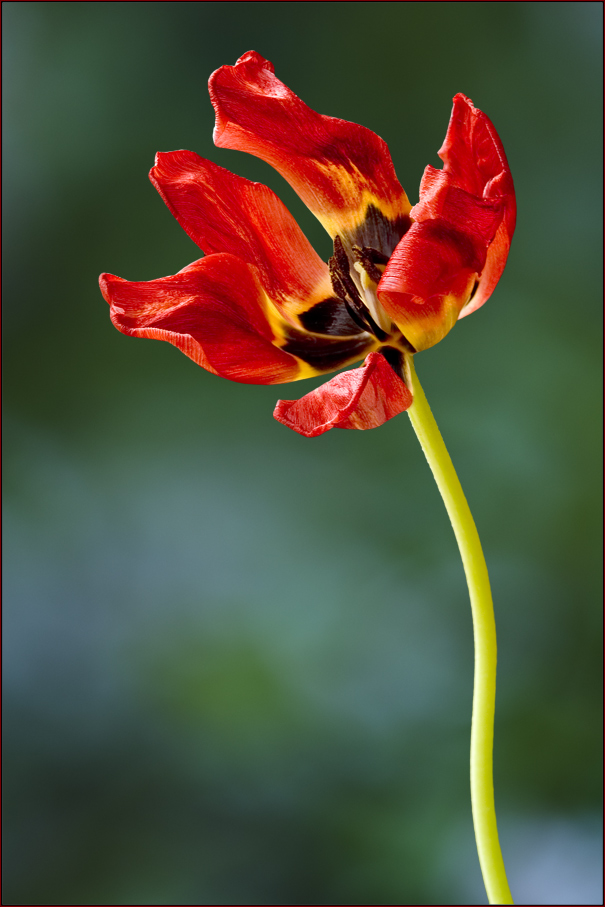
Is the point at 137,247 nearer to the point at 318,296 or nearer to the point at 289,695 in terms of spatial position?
the point at 289,695

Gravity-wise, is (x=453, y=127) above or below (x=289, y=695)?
above

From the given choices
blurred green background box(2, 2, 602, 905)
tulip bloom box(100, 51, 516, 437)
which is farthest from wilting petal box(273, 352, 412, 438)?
blurred green background box(2, 2, 602, 905)

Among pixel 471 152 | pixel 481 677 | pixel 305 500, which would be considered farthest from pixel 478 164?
pixel 305 500

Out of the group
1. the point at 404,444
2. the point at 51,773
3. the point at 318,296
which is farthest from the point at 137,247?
the point at 318,296

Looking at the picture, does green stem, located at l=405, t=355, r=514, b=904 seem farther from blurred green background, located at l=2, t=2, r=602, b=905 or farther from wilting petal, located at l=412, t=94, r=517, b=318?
blurred green background, located at l=2, t=2, r=602, b=905

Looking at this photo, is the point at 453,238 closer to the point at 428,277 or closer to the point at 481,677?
the point at 428,277

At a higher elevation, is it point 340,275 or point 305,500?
point 340,275


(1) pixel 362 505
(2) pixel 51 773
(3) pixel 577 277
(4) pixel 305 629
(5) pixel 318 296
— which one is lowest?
(2) pixel 51 773
